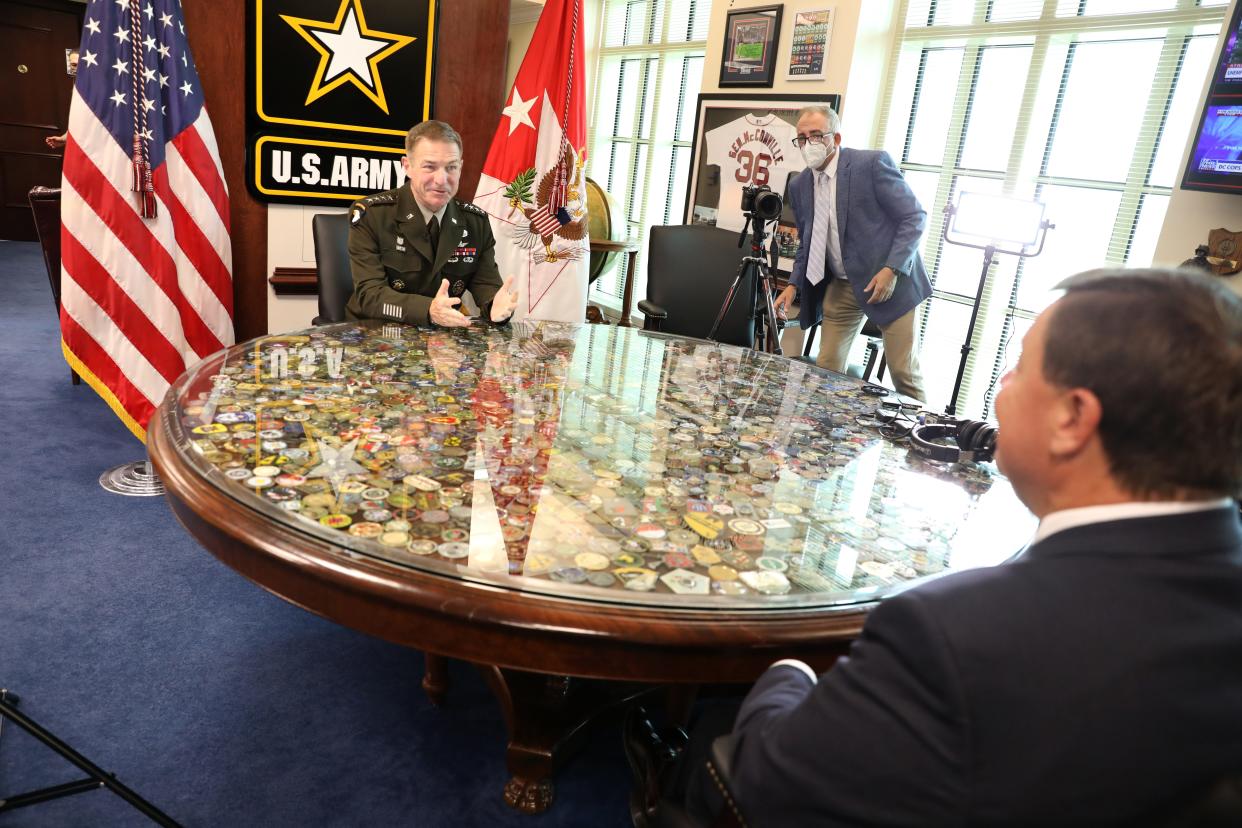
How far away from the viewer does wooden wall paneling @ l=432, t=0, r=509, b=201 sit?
3.65m

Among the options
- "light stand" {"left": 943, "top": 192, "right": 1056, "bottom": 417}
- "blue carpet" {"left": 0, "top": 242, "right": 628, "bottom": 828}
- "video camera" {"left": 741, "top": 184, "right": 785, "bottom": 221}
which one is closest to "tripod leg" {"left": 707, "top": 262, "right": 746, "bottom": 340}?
"video camera" {"left": 741, "top": 184, "right": 785, "bottom": 221}

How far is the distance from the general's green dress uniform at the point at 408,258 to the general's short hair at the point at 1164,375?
1.97m

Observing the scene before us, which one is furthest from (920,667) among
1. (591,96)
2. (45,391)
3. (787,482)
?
(591,96)

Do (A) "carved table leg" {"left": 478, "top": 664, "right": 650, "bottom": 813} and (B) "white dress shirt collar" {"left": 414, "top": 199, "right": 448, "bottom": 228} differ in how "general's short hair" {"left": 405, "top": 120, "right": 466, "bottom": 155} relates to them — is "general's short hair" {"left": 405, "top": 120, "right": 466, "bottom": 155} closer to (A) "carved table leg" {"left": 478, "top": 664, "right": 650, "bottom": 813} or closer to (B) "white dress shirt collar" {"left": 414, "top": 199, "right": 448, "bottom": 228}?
(B) "white dress shirt collar" {"left": 414, "top": 199, "right": 448, "bottom": 228}

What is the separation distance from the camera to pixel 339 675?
1909 millimetres

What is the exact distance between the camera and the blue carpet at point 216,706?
1527 mm

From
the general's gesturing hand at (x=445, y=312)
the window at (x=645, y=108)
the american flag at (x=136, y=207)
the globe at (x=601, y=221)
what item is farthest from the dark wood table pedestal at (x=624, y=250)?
the general's gesturing hand at (x=445, y=312)

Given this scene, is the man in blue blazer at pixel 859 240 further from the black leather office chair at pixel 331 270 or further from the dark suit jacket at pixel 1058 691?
the dark suit jacket at pixel 1058 691

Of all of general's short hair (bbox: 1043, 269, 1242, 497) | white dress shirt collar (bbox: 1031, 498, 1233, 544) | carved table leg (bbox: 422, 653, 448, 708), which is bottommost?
carved table leg (bbox: 422, 653, 448, 708)

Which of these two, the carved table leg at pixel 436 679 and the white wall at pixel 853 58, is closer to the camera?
the carved table leg at pixel 436 679

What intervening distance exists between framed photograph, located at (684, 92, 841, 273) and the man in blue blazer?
396 mm

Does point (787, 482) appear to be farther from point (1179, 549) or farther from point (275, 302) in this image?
point (275, 302)

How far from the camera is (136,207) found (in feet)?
9.19

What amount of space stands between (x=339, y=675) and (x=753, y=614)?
1.33m
